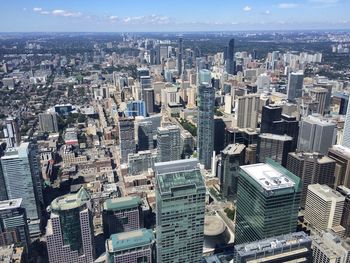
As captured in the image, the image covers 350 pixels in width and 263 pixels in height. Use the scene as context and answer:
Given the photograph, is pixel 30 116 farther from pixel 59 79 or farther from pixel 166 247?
pixel 166 247

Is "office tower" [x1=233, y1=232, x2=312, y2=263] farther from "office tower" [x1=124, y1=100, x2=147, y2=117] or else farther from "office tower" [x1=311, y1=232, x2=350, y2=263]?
"office tower" [x1=124, y1=100, x2=147, y2=117]

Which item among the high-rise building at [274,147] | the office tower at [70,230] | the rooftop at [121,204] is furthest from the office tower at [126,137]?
the office tower at [70,230]

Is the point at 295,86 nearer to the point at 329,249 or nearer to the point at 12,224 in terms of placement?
the point at 329,249

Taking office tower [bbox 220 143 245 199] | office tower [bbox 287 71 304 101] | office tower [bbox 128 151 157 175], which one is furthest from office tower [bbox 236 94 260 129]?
office tower [bbox 128 151 157 175]

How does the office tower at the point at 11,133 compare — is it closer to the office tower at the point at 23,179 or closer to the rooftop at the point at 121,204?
the office tower at the point at 23,179

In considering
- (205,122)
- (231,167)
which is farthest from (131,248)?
(205,122)

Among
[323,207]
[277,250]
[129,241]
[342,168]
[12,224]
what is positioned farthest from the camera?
[342,168]

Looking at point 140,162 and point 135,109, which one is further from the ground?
point 135,109
